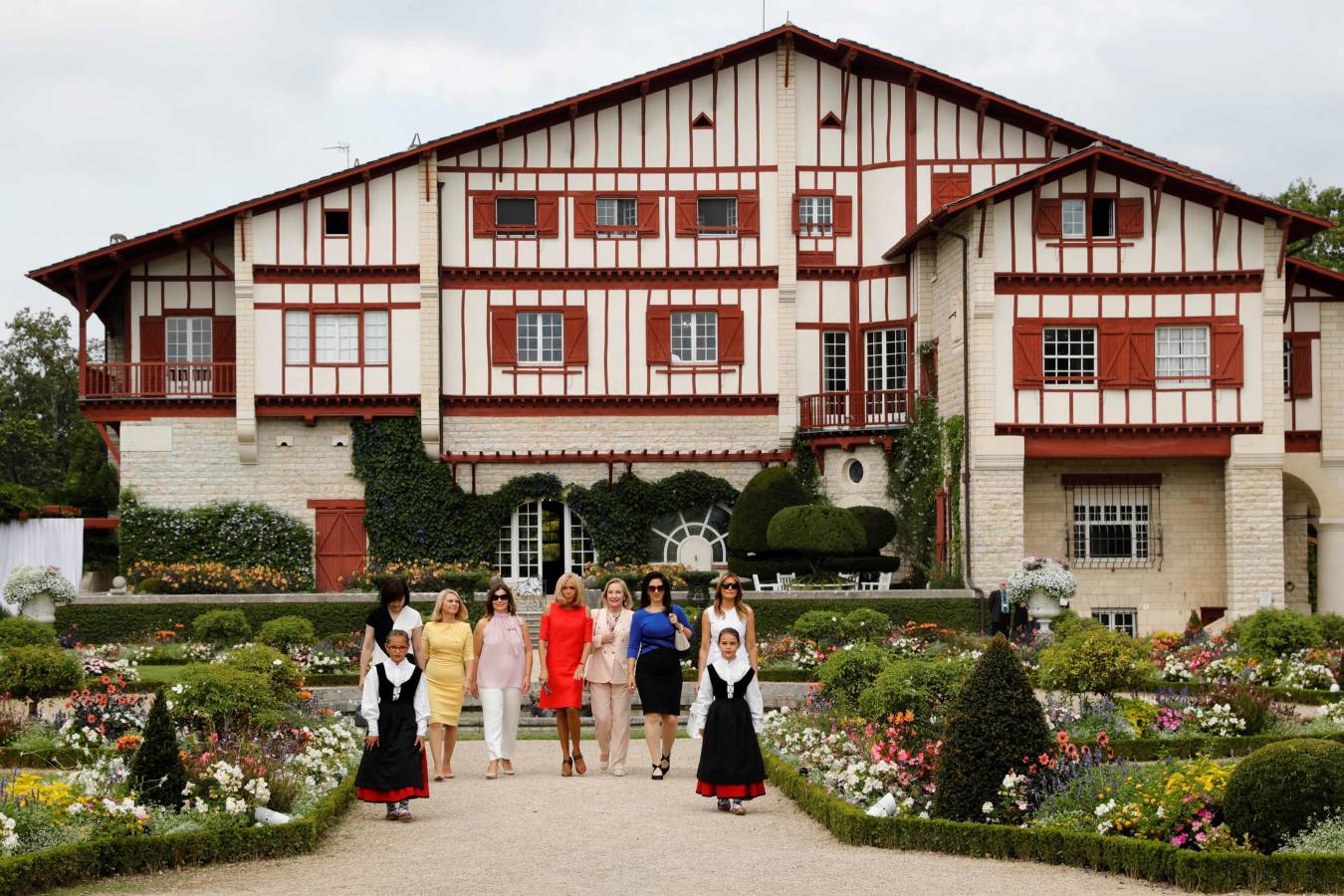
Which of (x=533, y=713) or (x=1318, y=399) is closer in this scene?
(x=533, y=713)

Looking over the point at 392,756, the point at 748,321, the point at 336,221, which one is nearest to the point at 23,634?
the point at 392,756

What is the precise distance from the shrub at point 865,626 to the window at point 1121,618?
333 inches

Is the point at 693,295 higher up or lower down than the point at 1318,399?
higher up

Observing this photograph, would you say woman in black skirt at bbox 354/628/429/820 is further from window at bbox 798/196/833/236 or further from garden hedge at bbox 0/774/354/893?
window at bbox 798/196/833/236

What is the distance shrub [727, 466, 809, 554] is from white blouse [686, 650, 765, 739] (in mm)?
18845

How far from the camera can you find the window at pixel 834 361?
122 feet

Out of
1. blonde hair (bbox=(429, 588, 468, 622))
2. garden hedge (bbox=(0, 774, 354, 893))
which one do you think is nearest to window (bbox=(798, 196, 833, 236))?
blonde hair (bbox=(429, 588, 468, 622))

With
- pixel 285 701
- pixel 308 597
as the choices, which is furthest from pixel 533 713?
pixel 308 597

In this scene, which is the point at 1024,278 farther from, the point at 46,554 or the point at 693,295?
the point at 46,554

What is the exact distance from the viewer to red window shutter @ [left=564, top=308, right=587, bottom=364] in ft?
120

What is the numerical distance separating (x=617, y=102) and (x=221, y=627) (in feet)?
45.0

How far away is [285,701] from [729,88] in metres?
22.7

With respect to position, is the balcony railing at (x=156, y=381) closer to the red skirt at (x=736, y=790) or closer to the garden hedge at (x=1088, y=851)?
the red skirt at (x=736, y=790)

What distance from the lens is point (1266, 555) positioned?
32.9m
